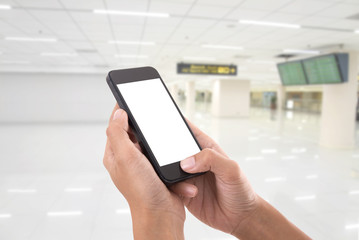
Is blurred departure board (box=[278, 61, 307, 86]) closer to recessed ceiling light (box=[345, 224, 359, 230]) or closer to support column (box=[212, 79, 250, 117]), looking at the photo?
recessed ceiling light (box=[345, 224, 359, 230])

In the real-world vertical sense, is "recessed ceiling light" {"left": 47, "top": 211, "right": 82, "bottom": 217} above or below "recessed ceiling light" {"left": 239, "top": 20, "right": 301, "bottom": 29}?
below

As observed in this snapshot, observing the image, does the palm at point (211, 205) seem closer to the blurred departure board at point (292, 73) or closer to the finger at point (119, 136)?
the finger at point (119, 136)

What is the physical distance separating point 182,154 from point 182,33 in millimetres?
5714

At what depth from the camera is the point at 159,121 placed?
1.10 meters

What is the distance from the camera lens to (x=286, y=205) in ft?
12.6

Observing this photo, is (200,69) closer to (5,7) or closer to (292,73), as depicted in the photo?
(292,73)

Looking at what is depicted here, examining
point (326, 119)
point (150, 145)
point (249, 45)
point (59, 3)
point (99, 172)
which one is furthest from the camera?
point (326, 119)

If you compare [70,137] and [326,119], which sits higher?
[326,119]

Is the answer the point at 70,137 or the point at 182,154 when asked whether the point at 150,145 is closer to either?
the point at 182,154

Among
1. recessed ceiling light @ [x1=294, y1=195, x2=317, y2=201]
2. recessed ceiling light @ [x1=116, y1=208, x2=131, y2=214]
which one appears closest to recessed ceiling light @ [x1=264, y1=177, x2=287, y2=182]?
recessed ceiling light @ [x1=294, y1=195, x2=317, y2=201]

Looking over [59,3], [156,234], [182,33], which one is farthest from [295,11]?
[156,234]

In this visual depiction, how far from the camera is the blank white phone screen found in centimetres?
102

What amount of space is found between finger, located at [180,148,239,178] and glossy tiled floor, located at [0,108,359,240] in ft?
8.20

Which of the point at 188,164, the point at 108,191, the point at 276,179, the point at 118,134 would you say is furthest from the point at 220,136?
the point at 118,134
